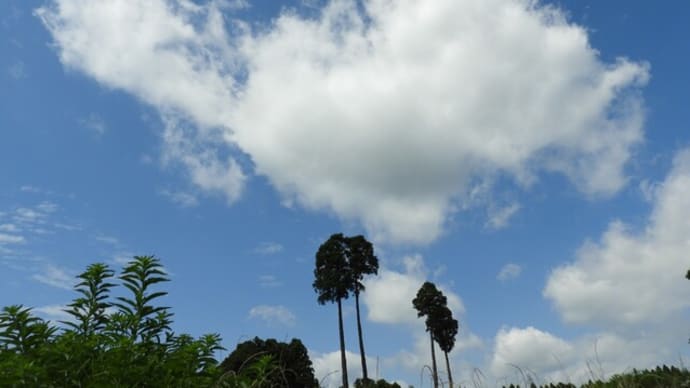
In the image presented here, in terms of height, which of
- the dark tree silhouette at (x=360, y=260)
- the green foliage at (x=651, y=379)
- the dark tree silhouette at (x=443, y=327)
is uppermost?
the dark tree silhouette at (x=360, y=260)

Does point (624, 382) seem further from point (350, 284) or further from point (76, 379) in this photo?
point (350, 284)

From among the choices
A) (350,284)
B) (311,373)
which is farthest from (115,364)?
(350,284)

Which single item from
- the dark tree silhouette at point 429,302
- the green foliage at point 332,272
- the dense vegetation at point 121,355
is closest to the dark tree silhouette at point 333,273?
the green foliage at point 332,272

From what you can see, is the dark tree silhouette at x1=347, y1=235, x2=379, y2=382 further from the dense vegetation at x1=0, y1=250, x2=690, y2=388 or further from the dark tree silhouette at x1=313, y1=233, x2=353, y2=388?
the dense vegetation at x1=0, y1=250, x2=690, y2=388

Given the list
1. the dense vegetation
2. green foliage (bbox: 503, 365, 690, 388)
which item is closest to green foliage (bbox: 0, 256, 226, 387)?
the dense vegetation

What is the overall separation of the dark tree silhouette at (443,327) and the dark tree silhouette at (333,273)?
1099 centimetres

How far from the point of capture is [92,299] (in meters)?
5.23

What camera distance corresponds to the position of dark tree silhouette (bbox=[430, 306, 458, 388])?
5947 cm

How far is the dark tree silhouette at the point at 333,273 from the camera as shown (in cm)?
5388

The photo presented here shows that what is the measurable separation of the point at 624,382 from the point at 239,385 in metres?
3.77

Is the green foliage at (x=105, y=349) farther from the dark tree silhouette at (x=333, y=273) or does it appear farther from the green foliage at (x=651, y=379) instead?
the dark tree silhouette at (x=333, y=273)

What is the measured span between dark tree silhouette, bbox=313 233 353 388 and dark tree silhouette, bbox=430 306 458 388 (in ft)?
36.1

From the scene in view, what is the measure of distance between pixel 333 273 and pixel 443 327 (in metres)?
14.3

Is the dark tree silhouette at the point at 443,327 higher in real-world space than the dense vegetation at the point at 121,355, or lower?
higher
